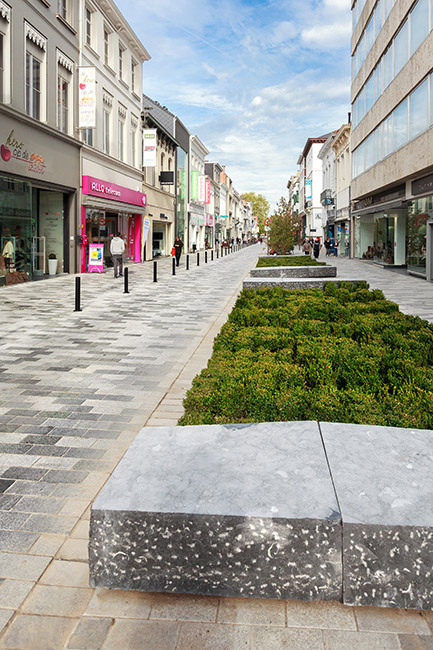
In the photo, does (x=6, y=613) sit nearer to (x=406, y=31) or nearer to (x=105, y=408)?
(x=105, y=408)

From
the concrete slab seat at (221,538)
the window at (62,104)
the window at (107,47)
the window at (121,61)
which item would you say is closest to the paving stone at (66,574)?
the concrete slab seat at (221,538)

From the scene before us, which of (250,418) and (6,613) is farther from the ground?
(250,418)

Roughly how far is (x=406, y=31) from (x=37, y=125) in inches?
570

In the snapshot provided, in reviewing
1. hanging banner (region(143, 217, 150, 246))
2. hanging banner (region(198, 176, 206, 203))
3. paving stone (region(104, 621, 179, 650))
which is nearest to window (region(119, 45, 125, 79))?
hanging banner (region(143, 217, 150, 246))

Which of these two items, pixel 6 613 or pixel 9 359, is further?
pixel 9 359

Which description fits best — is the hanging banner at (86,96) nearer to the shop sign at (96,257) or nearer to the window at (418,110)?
the shop sign at (96,257)

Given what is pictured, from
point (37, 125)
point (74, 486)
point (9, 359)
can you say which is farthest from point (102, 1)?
point (74, 486)

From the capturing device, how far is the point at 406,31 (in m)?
23.0

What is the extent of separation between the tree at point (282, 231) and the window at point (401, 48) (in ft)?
36.5

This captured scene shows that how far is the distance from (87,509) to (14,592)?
2.99 ft

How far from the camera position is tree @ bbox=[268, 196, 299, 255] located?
114 ft

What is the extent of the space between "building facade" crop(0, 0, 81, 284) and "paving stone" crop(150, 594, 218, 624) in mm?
18042

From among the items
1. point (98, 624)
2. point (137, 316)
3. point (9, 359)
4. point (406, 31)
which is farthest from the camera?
point (406, 31)

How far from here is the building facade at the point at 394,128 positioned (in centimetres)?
2116
